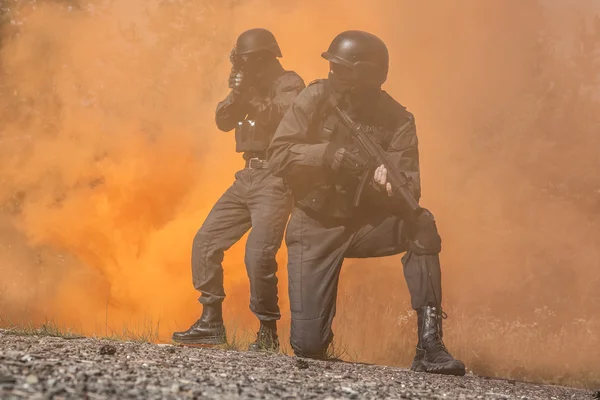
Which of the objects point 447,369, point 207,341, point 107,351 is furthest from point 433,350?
point 107,351

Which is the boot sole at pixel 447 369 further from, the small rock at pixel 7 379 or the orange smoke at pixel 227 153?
the small rock at pixel 7 379

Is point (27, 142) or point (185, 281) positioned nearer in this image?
point (185, 281)

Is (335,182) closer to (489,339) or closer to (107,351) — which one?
(107,351)

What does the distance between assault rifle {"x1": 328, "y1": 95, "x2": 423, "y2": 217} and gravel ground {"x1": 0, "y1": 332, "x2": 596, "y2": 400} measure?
124 cm

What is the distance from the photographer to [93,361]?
428 cm

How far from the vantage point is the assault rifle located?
572cm

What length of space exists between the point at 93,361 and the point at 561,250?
21.4ft

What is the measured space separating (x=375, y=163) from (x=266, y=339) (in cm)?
170

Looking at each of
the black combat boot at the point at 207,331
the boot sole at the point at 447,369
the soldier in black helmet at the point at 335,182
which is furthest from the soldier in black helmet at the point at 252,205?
the boot sole at the point at 447,369

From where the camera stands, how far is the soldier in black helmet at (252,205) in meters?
6.34

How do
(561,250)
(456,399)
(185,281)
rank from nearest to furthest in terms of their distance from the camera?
(456,399) < (185,281) < (561,250)

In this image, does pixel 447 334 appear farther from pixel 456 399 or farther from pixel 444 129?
pixel 456 399

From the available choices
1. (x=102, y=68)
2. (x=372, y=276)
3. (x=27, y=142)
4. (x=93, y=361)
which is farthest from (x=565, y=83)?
(x=93, y=361)

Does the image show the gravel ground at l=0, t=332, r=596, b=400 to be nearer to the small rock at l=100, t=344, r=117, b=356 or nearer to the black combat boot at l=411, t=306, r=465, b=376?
the small rock at l=100, t=344, r=117, b=356
